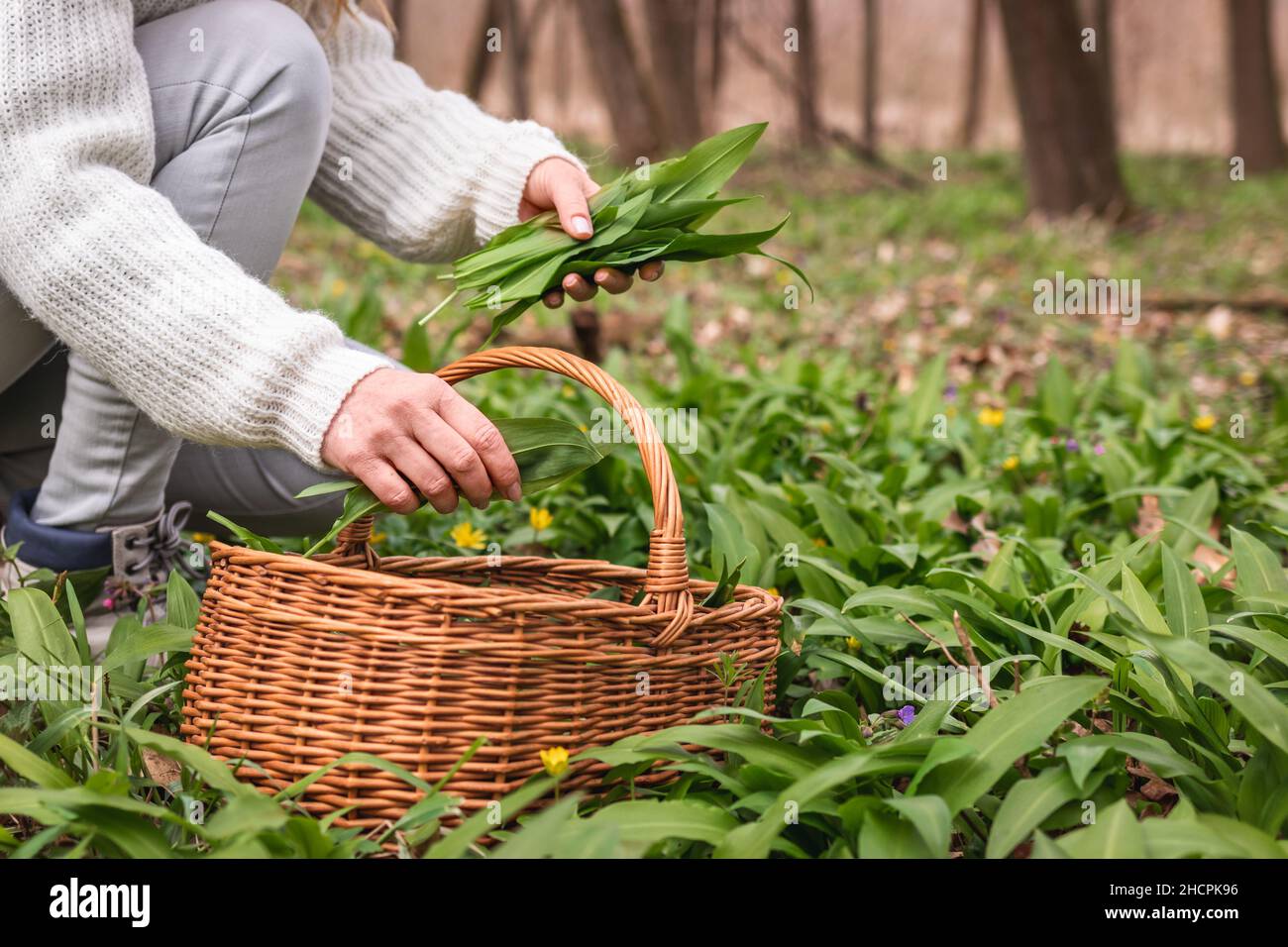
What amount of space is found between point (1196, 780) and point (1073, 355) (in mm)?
2991

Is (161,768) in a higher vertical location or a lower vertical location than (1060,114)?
lower

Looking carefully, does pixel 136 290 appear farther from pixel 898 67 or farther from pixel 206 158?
pixel 898 67

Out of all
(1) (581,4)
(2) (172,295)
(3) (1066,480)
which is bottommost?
(3) (1066,480)

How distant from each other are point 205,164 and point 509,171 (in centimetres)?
44

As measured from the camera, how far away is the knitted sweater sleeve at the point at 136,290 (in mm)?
1305

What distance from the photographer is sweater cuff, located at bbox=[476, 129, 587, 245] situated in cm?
169

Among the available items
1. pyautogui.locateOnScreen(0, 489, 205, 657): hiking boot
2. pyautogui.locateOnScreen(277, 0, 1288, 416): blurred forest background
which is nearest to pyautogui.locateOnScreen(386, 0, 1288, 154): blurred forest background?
pyautogui.locateOnScreen(277, 0, 1288, 416): blurred forest background

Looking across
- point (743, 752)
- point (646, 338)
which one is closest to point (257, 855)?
point (743, 752)

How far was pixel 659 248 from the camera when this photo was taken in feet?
4.89

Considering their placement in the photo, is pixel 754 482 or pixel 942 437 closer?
pixel 754 482

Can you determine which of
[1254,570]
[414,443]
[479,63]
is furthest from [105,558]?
[479,63]

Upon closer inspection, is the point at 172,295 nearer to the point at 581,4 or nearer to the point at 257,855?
the point at 257,855

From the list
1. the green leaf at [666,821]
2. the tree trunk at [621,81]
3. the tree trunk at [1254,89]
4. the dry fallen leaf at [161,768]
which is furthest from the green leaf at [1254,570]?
the tree trunk at [1254,89]

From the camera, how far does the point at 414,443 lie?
1.28 metres
